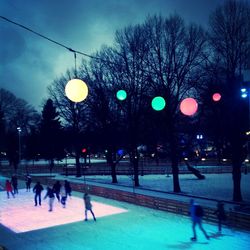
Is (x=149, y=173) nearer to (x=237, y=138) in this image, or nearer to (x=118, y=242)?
(x=237, y=138)

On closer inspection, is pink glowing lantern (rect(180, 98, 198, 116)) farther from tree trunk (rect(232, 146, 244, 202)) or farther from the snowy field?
tree trunk (rect(232, 146, 244, 202))

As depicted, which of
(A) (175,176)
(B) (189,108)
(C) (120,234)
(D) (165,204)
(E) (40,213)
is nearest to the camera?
(C) (120,234)

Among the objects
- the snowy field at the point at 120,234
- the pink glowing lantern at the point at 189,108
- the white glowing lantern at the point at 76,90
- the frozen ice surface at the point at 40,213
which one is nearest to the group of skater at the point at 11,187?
the frozen ice surface at the point at 40,213

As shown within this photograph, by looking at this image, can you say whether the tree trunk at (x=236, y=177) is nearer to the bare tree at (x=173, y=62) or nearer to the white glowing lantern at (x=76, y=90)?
the bare tree at (x=173, y=62)

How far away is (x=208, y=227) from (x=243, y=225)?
1548 mm

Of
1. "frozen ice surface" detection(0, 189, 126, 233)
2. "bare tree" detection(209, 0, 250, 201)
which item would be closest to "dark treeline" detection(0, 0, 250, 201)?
"bare tree" detection(209, 0, 250, 201)

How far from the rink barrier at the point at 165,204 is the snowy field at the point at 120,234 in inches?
16.1

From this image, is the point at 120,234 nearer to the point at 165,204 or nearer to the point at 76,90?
the point at 165,204

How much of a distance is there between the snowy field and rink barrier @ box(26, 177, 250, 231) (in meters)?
0.41

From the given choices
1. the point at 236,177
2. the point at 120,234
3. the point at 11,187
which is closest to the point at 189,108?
the point at 236,177

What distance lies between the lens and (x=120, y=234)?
15.4m

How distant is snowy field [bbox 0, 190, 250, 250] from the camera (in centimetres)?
1366

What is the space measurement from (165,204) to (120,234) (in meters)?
5.24

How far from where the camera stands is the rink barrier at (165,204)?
15.5 m
